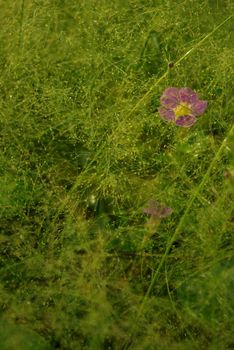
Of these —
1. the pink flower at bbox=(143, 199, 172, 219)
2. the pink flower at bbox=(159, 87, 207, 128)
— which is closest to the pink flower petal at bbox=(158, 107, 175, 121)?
the pink flower at bbox=(159, 87, 207, 128)

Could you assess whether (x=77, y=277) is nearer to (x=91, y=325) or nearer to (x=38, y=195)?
(x=91, y=325)

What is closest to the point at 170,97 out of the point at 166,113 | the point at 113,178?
the point at 166,113

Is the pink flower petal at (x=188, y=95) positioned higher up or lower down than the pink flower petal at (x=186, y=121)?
higher up

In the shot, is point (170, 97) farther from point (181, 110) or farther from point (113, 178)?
point (113, 178)

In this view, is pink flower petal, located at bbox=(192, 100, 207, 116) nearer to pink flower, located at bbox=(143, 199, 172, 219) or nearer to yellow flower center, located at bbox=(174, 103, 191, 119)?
yellow flower center, located at bbox=(174, 103, 191, 119)

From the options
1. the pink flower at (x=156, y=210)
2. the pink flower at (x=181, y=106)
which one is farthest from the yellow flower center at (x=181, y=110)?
the pink flower at (x=156, y=210)

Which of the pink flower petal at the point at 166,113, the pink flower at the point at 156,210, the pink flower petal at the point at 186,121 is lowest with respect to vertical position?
the pink flower at the point at 156,210

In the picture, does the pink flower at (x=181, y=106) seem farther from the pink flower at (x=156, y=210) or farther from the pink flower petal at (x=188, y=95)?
the pink flower at (x=156, y=210)
